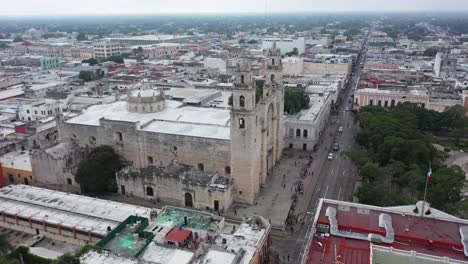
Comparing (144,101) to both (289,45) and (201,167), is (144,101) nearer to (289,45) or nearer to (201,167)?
(201,167)

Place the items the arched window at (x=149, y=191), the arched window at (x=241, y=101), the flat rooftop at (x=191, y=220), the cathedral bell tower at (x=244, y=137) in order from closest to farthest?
the flat rooftop at (x=191, y=220) → the cathedral bell tower at (x=244, y=137) → the arched window at (x=241, y=101) → the arched window at (x=149, y=191)

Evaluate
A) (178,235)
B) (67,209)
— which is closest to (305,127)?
(178,235)

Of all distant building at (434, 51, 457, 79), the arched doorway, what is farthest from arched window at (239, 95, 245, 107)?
distant building at (434, 51, 457, 79)

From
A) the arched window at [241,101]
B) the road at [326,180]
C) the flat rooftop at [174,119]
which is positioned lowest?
the road at [326,180]

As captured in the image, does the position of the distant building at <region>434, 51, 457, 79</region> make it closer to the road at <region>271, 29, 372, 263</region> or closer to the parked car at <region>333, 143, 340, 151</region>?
the road at <region>271, 29, 372, 263</region>

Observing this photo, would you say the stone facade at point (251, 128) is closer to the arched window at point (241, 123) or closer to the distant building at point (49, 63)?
the arched window at point (241, 123)

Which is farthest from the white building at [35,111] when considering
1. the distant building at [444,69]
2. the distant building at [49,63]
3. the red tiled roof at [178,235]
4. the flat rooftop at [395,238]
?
the distant building at [444,69]

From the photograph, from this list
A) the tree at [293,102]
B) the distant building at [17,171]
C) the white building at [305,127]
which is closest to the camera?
the distant building at [17,171]
